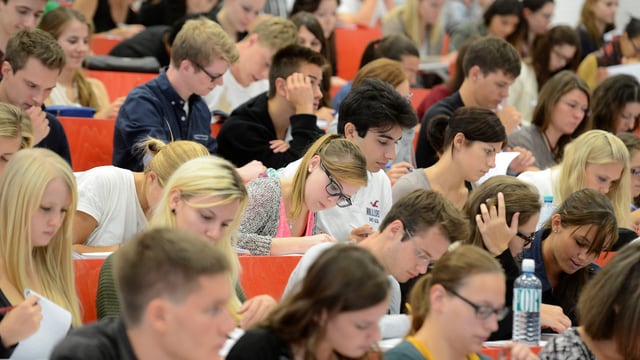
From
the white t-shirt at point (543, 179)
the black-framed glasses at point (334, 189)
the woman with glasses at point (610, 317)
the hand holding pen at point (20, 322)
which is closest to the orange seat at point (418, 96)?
the white t-shirt at point (543, 179)

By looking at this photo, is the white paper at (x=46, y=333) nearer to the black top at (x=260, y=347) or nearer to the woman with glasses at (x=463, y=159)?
the black top at (x=260, y=347)

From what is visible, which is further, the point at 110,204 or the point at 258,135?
the point at 258,135

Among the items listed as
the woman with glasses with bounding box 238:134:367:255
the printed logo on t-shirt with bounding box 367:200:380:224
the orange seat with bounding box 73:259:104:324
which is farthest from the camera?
the printed logo on t-shirt with bounding box 367:200:380:224

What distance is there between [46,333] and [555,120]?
3802 millimetres

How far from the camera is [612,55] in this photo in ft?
25.5

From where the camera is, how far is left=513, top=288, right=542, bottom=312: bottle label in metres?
3.68

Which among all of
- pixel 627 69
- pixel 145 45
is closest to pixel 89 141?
pixel 145 45

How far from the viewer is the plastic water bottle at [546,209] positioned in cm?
479

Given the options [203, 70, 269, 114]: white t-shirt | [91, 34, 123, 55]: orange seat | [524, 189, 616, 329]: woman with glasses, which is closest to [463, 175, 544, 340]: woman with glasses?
[524, 189, 616, 329]: woman with glasses

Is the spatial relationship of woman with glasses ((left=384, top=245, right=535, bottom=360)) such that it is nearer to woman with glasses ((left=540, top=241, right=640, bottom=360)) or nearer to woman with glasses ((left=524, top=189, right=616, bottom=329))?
woman with glasses ((left=540, top=241, right=640, bottom=360))

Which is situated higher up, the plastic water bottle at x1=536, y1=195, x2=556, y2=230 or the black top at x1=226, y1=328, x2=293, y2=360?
the black top at x1=226, y1=328, x2=293, y2=360

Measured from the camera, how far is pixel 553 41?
24.5 ft

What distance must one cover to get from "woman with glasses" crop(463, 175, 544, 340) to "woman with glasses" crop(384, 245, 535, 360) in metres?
1.03

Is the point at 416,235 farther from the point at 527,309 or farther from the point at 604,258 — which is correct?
the point at 604,258
